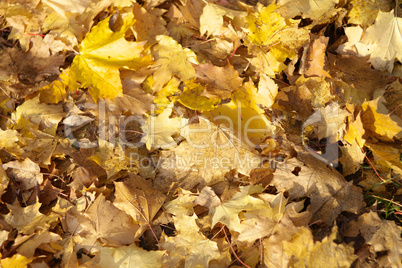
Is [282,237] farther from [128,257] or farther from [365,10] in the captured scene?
[365,10]

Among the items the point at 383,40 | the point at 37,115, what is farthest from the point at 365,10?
the point at 37,115

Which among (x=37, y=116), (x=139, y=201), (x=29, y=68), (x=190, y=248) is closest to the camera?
(x=190, y=248)

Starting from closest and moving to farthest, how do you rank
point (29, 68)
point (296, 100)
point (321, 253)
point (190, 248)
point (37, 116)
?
point (321, 253), point (190, 248), point (296, 100), point (37, 116), point (29, 68)

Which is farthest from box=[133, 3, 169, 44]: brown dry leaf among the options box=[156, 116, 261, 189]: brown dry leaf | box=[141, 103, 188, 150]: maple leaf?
box=[156, 116, 261, 189]: brown dry leaf

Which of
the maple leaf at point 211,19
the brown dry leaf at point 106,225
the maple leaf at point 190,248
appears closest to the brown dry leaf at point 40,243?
the brown dry leaf at point 106,225

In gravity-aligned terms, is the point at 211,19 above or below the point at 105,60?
A: above

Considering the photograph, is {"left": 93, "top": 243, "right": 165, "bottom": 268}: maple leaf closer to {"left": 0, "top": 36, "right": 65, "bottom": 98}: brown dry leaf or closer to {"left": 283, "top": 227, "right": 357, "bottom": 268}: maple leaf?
{"left": 283, "top": 227, "right": 357, "bottom": 268}: maple leaf

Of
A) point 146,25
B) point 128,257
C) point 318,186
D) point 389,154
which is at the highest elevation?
point 146,25

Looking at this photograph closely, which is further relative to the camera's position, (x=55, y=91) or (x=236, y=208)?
(x=55, y=91)
